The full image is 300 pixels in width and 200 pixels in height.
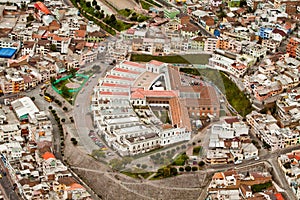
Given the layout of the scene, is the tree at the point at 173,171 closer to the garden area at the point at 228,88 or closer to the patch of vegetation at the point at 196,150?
the patch of vegetation at the point at 196,150

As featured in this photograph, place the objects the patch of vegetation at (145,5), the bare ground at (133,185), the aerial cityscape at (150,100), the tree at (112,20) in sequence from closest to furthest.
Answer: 1. the bare ground at (133,185)
2. the aerial cityscape at (150,100)
3. the tree at (112,20)
4. the patch of vegetation at (145,5)

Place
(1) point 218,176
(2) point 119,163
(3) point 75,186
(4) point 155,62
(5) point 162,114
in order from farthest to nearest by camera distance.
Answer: (4) point 155,62, (5) point 162,114, (2) point 119,163, (1) point 218,176, (3) point 75,186

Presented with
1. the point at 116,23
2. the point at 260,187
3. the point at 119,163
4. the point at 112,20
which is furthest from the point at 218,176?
the point at 112,20

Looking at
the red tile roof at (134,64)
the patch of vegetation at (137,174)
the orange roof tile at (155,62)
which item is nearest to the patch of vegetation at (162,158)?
the patch of vegetation at (137,174)

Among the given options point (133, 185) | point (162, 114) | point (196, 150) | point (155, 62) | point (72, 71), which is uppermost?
point (155, 62)

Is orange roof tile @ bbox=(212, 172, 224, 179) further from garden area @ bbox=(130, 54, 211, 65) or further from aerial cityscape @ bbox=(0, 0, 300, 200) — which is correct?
garden area @ bbox=(130, 54, 211, 65)

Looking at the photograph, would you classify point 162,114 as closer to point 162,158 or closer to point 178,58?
point 162,158
